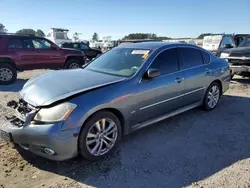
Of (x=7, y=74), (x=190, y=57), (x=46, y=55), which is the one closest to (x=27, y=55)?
(x=46, y=55)

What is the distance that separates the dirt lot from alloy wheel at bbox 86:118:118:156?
0.17 metres

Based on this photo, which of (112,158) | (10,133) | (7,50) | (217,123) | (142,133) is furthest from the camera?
(7,50)

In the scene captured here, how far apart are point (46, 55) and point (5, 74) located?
1.85 m

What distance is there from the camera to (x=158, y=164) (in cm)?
335

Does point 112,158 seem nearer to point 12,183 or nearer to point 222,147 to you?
point 12,183

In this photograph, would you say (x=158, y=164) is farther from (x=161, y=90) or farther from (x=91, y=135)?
(x=161, y=90)

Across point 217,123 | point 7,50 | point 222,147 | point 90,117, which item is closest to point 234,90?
point 217,123

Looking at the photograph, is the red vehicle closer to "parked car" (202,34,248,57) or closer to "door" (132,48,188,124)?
"door" (132,48,188,124)

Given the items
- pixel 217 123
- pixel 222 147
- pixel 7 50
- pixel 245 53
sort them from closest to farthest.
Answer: pixel 222 147
pixel 217 123
pixel 245 53
pixel 7 50

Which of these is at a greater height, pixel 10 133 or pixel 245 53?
pixel 245 53

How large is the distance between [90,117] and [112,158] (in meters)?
0.75

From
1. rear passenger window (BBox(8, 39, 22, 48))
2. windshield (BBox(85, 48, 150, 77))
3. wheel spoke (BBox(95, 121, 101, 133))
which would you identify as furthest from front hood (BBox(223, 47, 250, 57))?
rear passenger window (BBox(8, 39, 22, 48))

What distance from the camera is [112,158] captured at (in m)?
3.50

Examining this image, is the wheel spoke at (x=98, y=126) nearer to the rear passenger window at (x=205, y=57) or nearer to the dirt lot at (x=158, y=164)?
the dirt lot at (x=158, y=164)
